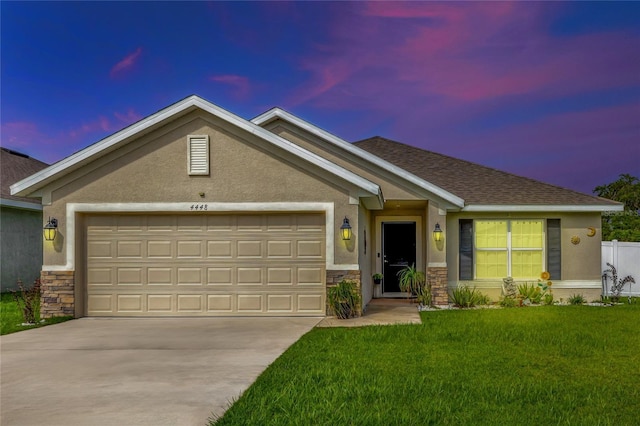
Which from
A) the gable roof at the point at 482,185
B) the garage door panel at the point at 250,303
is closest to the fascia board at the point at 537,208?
the gable roof at the point at 482,185

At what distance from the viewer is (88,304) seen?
38.6ft

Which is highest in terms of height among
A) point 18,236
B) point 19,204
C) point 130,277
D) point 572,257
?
point 19,204

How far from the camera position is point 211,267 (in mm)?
11625

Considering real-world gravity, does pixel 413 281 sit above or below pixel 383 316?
above

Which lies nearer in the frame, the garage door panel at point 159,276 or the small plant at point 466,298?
the garage door panel at point 159,276

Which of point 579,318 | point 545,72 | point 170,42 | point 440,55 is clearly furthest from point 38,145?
Answer: point 579,318

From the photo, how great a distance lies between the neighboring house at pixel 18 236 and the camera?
16.7 metres

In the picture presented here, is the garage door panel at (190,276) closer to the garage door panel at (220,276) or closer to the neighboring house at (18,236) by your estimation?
the garage door panel at (220,276)

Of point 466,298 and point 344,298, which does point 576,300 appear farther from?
point 344,298

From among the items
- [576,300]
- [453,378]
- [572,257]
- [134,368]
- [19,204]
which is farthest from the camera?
[19,204]

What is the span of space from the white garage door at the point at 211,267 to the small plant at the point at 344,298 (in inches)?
18.9

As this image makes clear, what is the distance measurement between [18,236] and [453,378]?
16.6m

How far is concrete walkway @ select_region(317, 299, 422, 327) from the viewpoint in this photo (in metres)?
10.5

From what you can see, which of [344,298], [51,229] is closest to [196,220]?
[51,229]
